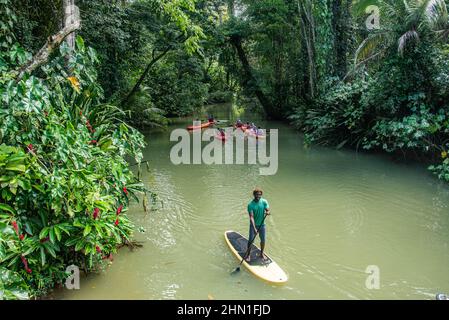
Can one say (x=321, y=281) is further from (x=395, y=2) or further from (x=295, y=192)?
(x=395, y=2)

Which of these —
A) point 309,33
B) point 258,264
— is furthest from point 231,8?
point 258,264

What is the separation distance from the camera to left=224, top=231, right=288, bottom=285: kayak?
6.00m

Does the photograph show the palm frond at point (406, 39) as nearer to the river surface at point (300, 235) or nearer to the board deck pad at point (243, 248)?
the river surface at point (300, 235)

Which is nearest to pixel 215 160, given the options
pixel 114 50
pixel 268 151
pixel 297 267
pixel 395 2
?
pixel 268 151

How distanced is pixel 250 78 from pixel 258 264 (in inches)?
799

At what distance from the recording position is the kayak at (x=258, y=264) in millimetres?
6004

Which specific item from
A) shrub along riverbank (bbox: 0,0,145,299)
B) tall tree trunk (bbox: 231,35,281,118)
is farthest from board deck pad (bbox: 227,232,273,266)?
tall tree trunk (bbox: 231,35,281,118)

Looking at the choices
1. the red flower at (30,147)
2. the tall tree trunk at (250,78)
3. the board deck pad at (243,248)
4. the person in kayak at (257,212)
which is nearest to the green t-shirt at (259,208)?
the person in kayak at (257,212)

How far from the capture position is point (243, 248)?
7062mm

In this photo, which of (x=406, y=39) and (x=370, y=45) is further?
(x=370, y=45)

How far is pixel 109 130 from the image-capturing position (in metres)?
7.05

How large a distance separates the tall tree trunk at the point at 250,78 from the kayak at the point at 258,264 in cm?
1870

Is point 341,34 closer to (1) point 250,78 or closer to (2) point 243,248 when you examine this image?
(1) point 250,78

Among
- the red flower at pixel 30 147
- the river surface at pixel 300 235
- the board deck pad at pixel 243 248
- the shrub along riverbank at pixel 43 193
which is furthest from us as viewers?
the board deck pad at pixel 243 248
